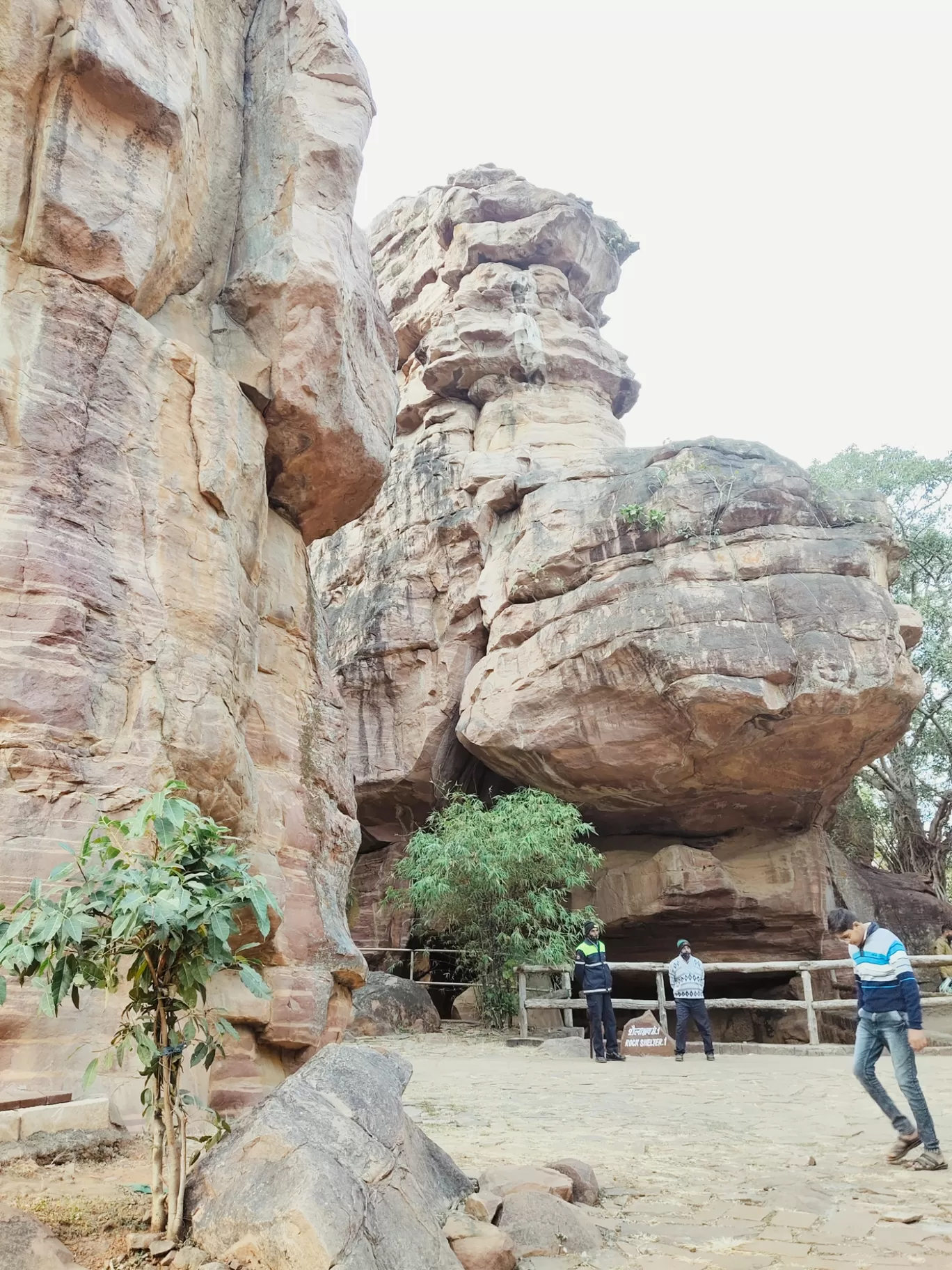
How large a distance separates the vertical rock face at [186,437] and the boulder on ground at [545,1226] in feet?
8.07

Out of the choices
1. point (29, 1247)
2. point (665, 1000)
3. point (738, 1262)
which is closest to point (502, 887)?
point (665, 1000)

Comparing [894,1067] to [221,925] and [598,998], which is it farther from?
[598,998]

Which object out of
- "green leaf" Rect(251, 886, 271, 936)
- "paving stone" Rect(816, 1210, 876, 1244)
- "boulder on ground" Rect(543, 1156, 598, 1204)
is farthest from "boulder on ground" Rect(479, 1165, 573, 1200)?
"green leaf" Rect(251, 886, 271, 936)

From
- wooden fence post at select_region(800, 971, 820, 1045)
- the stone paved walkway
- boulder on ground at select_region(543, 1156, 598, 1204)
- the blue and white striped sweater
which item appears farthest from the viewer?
wooden fence post at select_region(800, 971, 820, 1045)

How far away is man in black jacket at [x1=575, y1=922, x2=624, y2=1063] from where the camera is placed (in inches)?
416

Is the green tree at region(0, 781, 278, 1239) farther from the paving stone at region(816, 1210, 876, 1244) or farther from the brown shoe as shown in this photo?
the brown shoe

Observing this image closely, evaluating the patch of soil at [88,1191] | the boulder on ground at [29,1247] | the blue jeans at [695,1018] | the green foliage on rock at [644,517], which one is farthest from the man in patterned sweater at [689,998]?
the boulder on ground at [29,1247]

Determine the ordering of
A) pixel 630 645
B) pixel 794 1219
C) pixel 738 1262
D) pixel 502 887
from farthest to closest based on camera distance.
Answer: pixel 630 645 → pixel 502 887 → pixel 794 1219 → pixel 738 1262

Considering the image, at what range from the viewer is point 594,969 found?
10.6 metres

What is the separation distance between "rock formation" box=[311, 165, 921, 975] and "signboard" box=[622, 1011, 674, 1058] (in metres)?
5.68

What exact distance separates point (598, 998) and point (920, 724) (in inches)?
579

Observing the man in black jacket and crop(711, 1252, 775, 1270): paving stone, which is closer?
crop(711, 1252, 775, 1270): paving stone

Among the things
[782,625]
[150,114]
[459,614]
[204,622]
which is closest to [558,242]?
[459,614]

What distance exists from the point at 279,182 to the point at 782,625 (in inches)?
418
